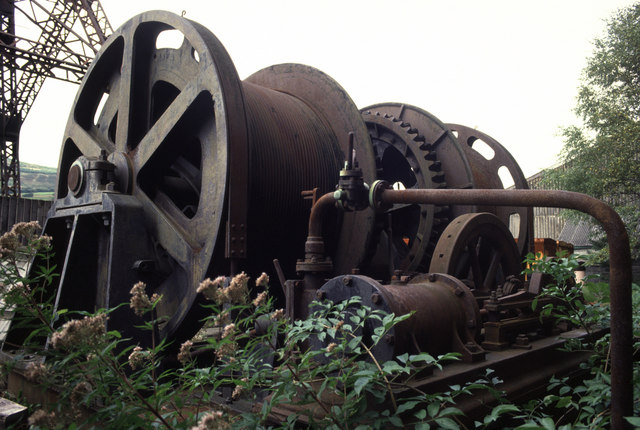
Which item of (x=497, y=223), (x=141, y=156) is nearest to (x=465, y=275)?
(x=497, y=223)

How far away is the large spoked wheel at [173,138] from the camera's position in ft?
12.6

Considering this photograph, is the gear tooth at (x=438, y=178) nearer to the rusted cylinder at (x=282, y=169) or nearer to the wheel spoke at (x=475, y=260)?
the rusted cylinder at (x=282, y=169)

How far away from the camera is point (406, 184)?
6.74 meters

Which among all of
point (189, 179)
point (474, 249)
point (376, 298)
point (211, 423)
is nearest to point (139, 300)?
point (211, 423)

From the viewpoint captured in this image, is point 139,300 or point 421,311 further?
point 421,311

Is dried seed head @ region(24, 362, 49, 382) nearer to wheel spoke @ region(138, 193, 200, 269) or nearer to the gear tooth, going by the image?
wheel spoke @ region(138, 193, 200, 269)

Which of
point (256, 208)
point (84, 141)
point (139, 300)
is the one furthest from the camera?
point (84, 141)

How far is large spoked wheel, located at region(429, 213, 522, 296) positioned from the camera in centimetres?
388

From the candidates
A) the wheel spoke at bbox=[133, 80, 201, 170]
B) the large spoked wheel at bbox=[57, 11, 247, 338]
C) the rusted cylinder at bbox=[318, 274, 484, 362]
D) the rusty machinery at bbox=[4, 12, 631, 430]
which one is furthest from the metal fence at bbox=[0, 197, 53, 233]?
the rusted cylinder at bbox=[318, 274, 484, 362]

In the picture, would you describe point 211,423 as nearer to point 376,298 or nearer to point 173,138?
point 376,298

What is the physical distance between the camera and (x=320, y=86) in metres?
5.24

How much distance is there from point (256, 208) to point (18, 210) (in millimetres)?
8293

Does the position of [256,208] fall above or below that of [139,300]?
above

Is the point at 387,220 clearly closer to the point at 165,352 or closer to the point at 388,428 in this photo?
the point at 165,352
